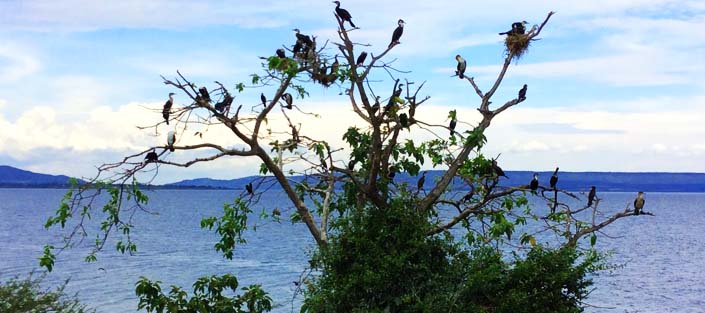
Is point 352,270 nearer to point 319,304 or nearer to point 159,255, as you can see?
point 319,304

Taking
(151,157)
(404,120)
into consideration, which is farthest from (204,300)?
(404,120)

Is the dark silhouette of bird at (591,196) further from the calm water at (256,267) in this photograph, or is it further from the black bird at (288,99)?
the calm water at (256,267)

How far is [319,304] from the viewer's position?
413 inches

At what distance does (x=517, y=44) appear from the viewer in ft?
37.7

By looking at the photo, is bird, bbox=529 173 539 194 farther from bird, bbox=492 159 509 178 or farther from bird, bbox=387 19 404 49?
bird, bbox=387 19 404 49

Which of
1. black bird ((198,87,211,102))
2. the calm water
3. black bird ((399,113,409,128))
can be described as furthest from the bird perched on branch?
the calm water

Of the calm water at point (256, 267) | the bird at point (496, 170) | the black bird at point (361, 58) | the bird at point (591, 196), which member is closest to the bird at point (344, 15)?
the black bird at point (361, 58)

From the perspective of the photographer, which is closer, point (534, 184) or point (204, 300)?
point (534, 184)

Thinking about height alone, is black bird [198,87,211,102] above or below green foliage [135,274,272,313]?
above

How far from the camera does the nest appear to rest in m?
11.5

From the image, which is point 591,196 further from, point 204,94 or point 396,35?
point 204,94

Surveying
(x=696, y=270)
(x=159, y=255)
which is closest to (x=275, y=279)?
(x=159, y=255)

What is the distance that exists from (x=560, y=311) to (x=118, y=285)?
31.0 metres

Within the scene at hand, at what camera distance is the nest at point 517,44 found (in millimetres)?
11461
